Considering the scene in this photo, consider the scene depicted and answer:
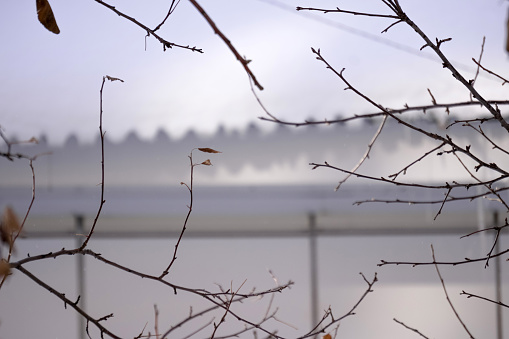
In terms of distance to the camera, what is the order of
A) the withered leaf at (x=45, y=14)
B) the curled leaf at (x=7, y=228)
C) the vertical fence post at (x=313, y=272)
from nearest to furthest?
the withered leaf at (x=45, y=14) < the curled leaf at (x=7, y=228) < the vertical fence post at (x=313, y=272)

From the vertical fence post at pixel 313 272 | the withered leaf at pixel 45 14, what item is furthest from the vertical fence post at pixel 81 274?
the withered leaf at pixel 45 14

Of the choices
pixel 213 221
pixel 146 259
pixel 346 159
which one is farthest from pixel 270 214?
pixel 146 259

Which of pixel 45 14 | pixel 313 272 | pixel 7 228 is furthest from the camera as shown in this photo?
pixel 313 272

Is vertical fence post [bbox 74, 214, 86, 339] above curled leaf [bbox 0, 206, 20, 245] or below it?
below

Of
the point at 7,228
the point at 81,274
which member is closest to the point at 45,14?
the point at 7,228

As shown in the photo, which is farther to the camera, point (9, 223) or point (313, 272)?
point (313, 272)

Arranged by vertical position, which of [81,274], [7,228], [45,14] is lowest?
[81,274]

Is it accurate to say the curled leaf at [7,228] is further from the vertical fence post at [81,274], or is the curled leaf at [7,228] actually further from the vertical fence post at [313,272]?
the vertical fence post at [313,272]

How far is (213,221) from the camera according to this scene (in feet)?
5.82

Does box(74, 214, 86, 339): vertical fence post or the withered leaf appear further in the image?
box(74, 214, 86, 339): vertical fence post

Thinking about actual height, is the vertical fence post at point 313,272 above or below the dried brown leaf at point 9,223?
below

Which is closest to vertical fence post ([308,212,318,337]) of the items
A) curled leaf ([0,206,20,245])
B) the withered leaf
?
curled leaf ([0,206,20,245])

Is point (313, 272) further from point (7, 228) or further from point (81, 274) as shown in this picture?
point (7, 228)

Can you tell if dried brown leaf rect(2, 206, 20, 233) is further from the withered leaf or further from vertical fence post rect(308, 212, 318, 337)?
vertical fence post rect(308, 212, 318, 337)
